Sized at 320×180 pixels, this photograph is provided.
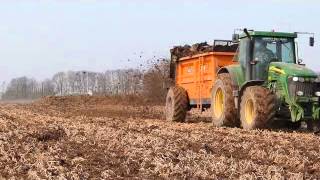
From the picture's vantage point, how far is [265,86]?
40.4 feet

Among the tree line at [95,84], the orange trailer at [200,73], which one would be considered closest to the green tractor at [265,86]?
the orange trailer at [200,73]

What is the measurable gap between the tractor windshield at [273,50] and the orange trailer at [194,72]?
1165 millimetres

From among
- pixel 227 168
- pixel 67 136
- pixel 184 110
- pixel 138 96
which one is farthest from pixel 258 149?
pixel 138 96

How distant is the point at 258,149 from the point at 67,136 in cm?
373

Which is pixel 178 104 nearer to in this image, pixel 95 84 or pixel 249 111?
pixel 249 111

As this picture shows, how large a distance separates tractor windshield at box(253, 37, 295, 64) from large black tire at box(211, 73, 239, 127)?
95 centimetres

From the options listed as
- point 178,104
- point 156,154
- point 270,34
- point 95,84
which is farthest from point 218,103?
point 95,84

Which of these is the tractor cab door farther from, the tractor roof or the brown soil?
the brown soil

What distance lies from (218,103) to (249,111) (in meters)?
1.73

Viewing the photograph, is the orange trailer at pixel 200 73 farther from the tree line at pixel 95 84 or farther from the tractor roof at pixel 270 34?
the tree line at pixel 95 84

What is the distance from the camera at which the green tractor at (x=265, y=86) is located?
11406 mm

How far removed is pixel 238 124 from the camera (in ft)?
44.3

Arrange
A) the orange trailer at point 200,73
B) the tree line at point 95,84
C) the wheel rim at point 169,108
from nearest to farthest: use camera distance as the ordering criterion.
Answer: the orange trailer at point 200,73 < the wheel rim at point 169,108 < the tree line at point 95,84

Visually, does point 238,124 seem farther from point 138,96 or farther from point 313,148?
point 138,96
